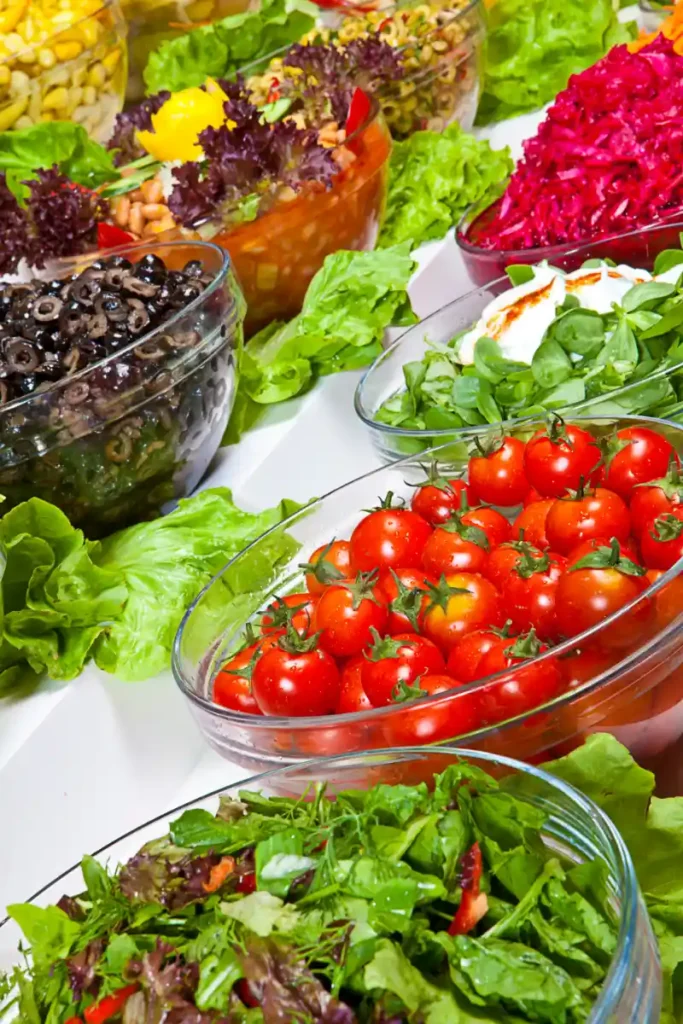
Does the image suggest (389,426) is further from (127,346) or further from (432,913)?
(432,913)

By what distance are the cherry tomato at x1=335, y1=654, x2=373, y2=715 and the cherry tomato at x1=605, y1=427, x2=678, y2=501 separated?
0.34 meters

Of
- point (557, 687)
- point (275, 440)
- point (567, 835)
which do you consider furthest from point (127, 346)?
point (567, 835)

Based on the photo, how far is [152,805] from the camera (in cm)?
143

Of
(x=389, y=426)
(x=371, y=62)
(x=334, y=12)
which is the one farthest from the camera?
(x=334, y=12)

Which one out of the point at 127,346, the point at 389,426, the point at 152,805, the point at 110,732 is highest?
the point at 127,346

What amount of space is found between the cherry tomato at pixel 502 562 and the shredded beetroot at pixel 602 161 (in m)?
0.92

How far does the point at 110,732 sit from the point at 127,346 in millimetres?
492

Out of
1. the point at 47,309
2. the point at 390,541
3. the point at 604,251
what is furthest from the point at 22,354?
the point at 604,251

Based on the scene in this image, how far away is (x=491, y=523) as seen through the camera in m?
1.25

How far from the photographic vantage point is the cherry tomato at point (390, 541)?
4.09 feet

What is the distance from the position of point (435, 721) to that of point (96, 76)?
1.95m

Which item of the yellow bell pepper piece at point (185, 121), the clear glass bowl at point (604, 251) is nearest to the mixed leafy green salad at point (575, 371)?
the clear glass bowl at point (604, 251)

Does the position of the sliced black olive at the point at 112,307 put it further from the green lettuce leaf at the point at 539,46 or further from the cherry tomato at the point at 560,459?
the green lettuce leaf at the point at 539,46

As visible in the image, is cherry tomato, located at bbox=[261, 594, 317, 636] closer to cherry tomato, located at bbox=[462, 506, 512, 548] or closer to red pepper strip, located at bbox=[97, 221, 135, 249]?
cherry tomato, located at bbox=[462, 506, 512, 548]
